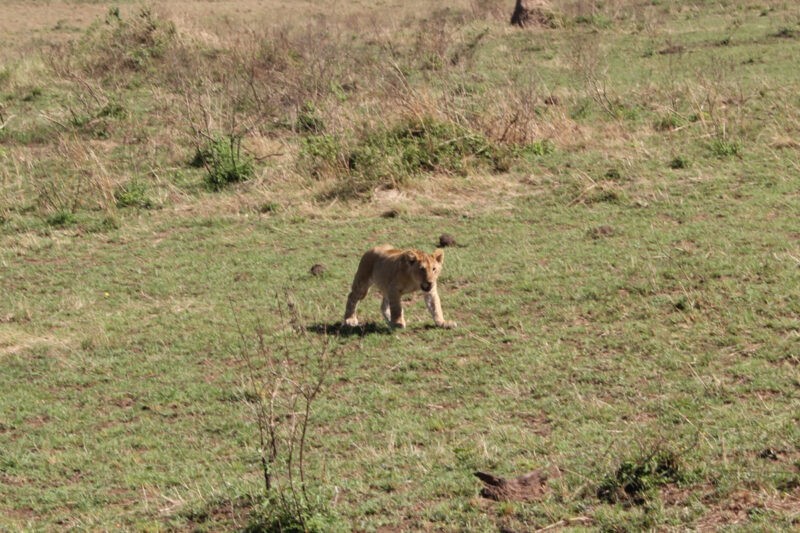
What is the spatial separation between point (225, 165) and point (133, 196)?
4.67 ft

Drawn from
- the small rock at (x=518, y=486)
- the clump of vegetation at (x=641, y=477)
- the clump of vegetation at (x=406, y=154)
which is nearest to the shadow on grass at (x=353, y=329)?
the small rock at (x=518, y=486)

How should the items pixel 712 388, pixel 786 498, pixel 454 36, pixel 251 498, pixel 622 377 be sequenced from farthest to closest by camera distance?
pixel 454 36 < pixel 622 377 < pixel 712 388 < pixel 251 498 < pixel 786 498

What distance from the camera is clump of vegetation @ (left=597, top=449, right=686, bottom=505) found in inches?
203

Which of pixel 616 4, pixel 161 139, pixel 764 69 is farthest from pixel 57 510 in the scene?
pixel 616 4

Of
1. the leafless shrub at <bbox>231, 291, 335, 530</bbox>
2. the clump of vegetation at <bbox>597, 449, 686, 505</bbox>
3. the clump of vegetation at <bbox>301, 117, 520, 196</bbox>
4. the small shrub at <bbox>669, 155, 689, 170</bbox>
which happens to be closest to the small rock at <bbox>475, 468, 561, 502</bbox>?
the clump of vegetation at <bbox>597, 449, 686, 505</bbox>

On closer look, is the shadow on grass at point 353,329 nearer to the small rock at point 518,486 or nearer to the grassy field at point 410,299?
the grassy field at point 410,299

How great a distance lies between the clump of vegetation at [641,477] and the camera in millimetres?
5148

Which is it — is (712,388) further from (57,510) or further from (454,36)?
(454,36)

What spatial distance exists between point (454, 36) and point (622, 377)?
17.0m

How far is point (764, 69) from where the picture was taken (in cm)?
1809

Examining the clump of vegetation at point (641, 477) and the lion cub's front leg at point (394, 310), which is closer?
the clump of vegetation at point (641, 477)

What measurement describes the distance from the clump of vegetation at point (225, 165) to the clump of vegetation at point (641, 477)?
953 centimetres

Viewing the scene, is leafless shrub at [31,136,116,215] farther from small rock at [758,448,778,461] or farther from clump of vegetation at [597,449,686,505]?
small rock at [758,448,778,461]

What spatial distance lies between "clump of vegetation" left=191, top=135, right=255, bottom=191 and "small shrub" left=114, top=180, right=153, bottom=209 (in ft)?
3.09
